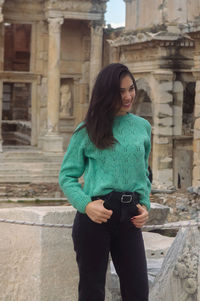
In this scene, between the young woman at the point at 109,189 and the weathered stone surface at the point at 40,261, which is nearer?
the young woman at the point at 109,189

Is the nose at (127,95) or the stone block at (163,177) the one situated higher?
the nose at (127,95)

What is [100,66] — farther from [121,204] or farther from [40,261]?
[121,204]

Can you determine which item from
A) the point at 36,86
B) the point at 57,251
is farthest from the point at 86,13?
the point at 57,251

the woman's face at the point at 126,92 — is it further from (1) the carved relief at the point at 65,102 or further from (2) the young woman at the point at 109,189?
(1) the carved relief at the point at 65,102

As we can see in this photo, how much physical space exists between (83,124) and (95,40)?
57.3 feet

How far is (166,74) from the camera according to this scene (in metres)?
17.1

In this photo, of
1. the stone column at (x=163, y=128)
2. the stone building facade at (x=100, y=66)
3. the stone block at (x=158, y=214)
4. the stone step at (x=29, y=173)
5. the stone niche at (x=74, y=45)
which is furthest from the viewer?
the stone niche at (x=74, y=45)

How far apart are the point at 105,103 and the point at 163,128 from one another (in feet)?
44.9

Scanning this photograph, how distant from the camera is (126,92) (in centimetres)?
357

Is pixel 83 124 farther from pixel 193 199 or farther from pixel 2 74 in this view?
pixel 2 74

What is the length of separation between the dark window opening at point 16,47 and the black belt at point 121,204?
22193 mm

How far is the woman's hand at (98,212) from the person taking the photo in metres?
3.36

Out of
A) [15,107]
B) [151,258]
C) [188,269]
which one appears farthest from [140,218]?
[15,107]

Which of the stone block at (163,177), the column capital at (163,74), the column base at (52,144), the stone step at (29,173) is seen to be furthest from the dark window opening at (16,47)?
the stone block at (163,177)
